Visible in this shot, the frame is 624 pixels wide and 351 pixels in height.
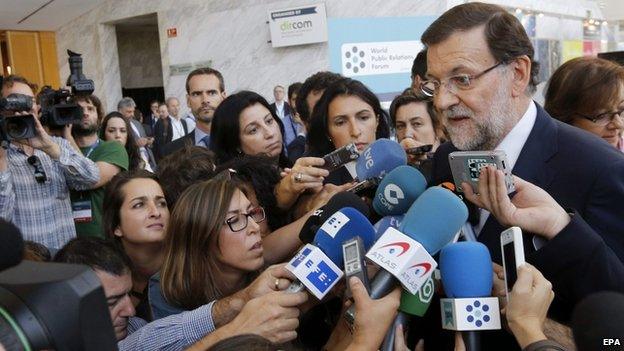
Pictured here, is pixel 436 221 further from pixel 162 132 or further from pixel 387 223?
pixel 162 132

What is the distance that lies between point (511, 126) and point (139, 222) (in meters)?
1.41

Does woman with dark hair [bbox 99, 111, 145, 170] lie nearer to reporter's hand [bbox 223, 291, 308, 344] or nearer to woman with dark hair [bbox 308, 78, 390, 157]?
woman with dark hair [bbox 308, 78, 390, 157]

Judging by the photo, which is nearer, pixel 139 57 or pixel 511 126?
pixel 511 126

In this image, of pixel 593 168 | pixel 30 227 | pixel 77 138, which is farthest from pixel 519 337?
pixel 77 138

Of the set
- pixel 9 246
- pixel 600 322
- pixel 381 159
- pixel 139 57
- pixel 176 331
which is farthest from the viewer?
pixel 139 57

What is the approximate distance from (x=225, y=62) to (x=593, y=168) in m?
10.1

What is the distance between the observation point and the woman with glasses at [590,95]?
212 cm

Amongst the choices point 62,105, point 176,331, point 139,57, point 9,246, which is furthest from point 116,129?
point 139,57

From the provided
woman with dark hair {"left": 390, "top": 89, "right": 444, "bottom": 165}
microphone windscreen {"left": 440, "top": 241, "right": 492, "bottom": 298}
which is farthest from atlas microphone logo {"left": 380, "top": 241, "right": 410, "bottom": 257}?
woman with dark hair {"left": 390, "top": 89, "right": 444, "bottom": 165}

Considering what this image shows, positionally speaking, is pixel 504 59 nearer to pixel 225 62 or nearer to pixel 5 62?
pixel 225 62

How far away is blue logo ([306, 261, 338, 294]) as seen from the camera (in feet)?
4.09

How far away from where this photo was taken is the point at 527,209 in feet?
4.03

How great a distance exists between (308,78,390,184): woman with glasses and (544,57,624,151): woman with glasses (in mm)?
731

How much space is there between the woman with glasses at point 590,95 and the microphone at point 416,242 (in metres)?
1.14
